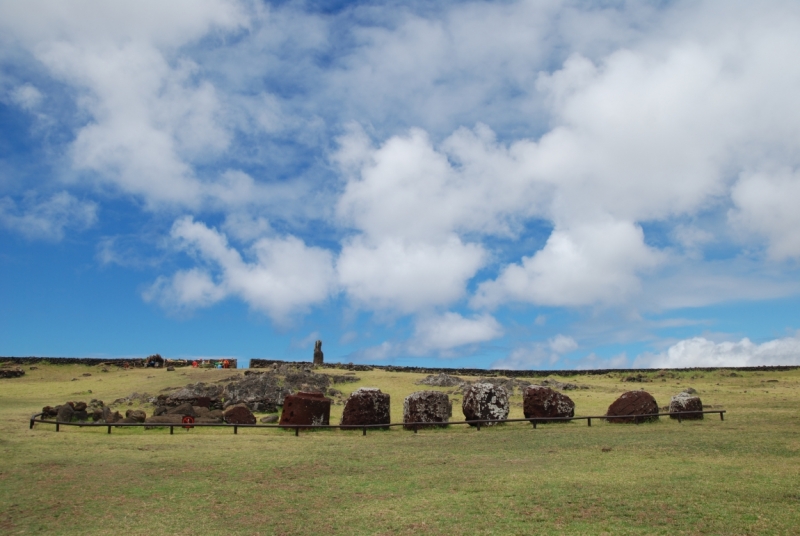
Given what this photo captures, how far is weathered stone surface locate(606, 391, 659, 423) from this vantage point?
2761cm

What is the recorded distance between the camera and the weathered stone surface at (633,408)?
90.6ft

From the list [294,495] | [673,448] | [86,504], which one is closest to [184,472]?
[86,504]

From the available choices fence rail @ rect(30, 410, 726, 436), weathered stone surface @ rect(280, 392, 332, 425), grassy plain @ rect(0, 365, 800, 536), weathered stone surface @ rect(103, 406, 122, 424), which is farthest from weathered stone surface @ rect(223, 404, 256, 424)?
weathered stone surface @ rect(103, 406, 122, 424)

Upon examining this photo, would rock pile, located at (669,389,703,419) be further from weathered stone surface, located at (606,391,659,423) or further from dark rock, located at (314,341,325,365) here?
dark rock, located at (314,341,325,365)

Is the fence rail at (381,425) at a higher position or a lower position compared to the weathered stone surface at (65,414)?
lower

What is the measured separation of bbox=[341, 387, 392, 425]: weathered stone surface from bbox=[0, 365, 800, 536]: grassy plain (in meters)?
0.96

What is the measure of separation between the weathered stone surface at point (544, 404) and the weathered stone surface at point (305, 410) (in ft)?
31.2

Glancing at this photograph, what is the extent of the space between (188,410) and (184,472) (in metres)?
14.3

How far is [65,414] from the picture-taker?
2884cm

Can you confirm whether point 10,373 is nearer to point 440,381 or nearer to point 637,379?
point 440,381

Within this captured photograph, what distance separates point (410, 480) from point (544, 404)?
562 inches

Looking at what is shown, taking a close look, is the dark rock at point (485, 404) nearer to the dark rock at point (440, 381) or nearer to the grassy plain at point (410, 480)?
the grassy plain at point (410, 480)

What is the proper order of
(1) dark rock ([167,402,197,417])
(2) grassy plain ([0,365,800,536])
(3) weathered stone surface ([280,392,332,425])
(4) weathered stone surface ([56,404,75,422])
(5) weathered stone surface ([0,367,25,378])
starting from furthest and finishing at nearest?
(5) weathered stone surface ([0,367,25,378]) → (1) dark rock ([167,402,197,417]) → (4) weathered stone surface ([56,404,75,422]) → (3) weathered stone surface ([280,392,332,425]) → (2) grassy plain ([0,365,800,536])

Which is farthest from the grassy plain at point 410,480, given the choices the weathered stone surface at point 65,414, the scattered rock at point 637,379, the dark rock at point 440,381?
the scattered rock at point 637,379
